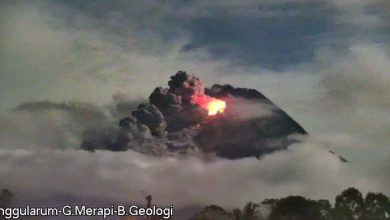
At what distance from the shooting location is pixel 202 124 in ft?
8.59

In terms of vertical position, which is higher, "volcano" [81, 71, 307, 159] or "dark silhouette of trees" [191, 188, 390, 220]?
"volcano" [81, 71, 307, 159]

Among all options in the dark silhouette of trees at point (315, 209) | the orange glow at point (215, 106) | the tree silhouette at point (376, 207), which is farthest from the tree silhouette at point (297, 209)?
the orange glow at point (215, 106)

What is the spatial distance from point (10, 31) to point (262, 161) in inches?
50.7

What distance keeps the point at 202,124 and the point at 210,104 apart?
0.32 feet

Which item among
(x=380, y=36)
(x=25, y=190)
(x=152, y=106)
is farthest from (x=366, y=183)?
(x=25, y=190)

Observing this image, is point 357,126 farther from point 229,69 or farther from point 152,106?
point 152,106

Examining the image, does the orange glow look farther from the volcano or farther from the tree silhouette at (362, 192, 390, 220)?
the tree silhouette at (362, 192, 390, 220)

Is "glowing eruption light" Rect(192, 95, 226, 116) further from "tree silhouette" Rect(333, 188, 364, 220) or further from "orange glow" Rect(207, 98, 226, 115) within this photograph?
"tree silhouette" Rect(333, 188, 364, 220)

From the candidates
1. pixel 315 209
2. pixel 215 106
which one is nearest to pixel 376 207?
pixel 315 209

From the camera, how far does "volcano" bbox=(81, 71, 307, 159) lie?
2.59m

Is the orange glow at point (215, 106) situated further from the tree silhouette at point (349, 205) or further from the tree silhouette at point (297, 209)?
the tree silhouette at point (349, 205)

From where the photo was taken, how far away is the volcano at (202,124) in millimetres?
2590

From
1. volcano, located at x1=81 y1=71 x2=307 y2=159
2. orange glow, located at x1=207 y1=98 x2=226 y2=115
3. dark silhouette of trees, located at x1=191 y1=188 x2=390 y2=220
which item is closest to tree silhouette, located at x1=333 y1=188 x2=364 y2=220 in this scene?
dark silhouette of trees, located at x1=191 y1=188 x2=390 y2=220

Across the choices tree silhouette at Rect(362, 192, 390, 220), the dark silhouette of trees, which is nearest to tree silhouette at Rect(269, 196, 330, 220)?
the dark silhouette of trees
